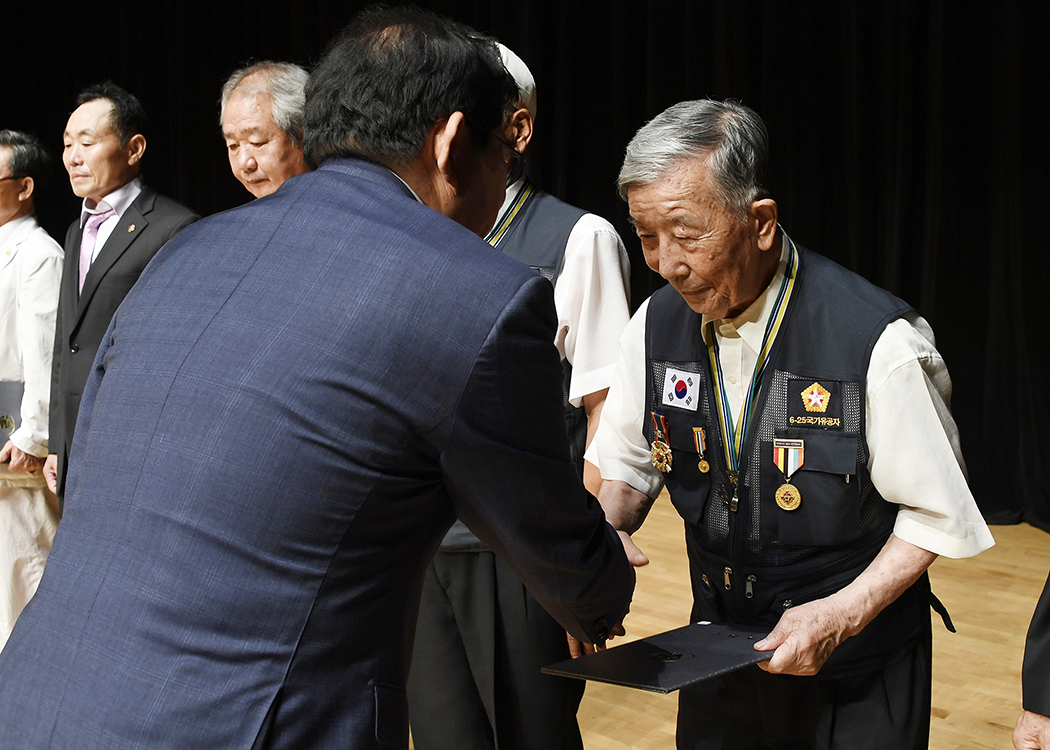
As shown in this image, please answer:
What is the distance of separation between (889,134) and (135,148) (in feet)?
11.7

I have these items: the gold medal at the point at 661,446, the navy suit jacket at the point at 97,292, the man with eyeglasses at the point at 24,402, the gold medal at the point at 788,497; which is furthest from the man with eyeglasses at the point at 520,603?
the man with eyeglasses at the point at 24,402

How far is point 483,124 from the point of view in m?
1.17

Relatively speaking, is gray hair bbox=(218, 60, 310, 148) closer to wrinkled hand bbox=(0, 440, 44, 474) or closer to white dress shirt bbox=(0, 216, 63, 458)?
white dress shirt bbox=(0, 216, 63, 458)

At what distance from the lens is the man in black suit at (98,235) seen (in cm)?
301

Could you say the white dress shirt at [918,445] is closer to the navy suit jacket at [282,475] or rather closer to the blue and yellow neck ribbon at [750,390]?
the blue and yellow neck ribbon at [750,390]

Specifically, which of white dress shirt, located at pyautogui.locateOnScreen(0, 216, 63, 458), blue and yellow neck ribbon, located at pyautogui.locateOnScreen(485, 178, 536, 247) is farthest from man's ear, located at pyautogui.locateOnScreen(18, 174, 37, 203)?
blue and yellow neck ribbon, located at pyautogui.locateOnScreen(485, 178, 536, 247)

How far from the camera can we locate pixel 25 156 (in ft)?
11.5

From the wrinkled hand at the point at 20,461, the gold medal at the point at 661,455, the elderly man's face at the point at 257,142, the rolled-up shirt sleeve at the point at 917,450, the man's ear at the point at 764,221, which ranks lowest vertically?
the wrinkled hand at the point at 20,461

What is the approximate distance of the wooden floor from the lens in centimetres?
282

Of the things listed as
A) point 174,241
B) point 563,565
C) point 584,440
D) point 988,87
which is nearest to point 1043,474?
point 988,87

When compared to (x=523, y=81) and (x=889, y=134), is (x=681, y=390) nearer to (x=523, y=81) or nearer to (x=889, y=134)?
(x=523, y=81)

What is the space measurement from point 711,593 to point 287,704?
92 cm

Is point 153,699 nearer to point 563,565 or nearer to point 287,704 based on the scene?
point 287,704

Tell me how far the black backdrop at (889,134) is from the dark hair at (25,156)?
3192mm
